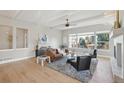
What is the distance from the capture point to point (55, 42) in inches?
420

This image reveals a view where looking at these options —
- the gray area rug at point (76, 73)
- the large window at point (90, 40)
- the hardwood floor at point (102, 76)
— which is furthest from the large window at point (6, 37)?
the large window at point (90, 40)

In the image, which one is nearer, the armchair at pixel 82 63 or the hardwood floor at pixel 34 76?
the hardwood floor at pixel 34 76

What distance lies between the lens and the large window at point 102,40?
802 cm

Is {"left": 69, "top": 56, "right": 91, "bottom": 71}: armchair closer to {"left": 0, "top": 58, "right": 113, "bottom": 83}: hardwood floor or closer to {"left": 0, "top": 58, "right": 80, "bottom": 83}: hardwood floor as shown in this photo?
{"left": 0, "top": 58, "right": 113, "bottom": 83}: hardwood floor

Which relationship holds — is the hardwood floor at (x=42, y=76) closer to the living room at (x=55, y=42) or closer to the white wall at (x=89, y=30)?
the living room at (x=55, y=42)

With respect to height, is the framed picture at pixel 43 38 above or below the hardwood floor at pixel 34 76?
above


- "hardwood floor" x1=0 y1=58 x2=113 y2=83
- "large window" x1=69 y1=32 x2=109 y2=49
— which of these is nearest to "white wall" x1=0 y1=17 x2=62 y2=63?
"large window" x1=69 y1=32 x2=109 y2=49

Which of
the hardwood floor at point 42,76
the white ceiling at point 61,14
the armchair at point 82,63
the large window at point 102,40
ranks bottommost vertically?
the hardwood floor at point 42,76

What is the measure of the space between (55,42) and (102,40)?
15.0ft

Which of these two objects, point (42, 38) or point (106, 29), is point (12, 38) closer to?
point (42, 38)

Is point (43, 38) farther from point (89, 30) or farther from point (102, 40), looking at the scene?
point (102, 40)

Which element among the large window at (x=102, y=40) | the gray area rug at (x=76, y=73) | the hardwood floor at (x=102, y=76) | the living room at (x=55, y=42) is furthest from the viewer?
the large window at (x=102, y=40)

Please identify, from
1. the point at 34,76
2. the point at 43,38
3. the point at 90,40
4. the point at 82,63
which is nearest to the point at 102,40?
the point at 90,40
